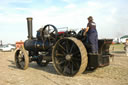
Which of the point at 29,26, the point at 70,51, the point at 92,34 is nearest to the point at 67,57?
the point at 70,51

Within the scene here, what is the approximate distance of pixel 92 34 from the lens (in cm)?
612

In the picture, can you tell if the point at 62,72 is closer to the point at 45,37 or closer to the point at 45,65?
the point at 45,37

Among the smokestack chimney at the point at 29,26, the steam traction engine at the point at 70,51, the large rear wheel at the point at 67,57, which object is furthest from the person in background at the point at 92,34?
the smokestack chimney at the point at 29,26

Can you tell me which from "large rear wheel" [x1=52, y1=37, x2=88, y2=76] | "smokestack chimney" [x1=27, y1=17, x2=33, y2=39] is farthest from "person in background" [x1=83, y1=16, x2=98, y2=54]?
"smokestack chimney" [x1=27, y1=17, x2=33, y2=39]

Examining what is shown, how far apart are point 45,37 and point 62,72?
2.10 m

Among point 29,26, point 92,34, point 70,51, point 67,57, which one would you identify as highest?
point 29,26

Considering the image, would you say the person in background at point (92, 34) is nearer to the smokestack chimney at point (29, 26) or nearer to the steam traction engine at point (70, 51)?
the steam traction engine at point (70, 51)

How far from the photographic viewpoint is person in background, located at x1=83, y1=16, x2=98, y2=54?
19.8 ft

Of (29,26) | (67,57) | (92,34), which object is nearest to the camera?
(92,34)

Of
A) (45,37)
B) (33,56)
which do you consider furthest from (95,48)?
(33,56)

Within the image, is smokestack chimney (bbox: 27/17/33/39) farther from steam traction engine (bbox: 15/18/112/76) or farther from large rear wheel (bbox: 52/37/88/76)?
large rear wheel (bbox: 52/37/88/76)

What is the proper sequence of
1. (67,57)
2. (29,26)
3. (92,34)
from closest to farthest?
(92,34) → (67,57) → (29,26)

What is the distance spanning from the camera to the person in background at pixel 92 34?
19.8 feet

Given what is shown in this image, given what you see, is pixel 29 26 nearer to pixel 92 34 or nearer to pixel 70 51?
pixel 70 51
